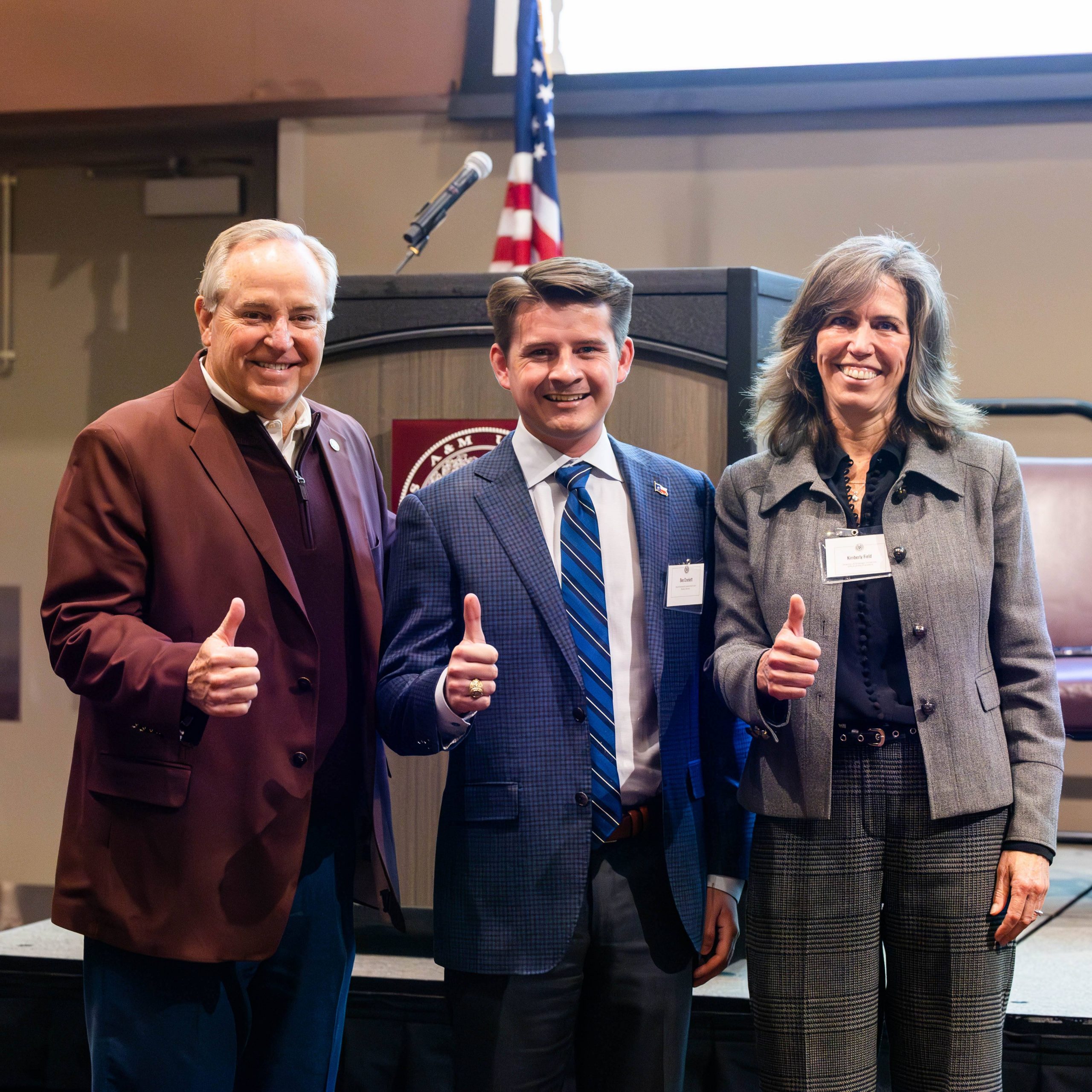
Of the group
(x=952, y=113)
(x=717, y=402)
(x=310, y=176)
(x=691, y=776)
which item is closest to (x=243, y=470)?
(x=691, y=776)

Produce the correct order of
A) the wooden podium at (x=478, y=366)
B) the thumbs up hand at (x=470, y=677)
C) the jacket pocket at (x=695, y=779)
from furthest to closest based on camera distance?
the wooden podium at (x=478, y=366)
the jacket pocket at (x=695, y=779)
the thumbs up hand at (x=470, y=677)

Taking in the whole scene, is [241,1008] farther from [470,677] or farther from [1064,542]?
[1064,542]

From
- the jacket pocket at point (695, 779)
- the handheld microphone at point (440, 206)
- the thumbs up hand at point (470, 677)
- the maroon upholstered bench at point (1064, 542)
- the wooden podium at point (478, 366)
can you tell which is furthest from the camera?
the maroon upholstered bench at point (1064, 542)

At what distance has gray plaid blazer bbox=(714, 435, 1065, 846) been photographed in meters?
1.57

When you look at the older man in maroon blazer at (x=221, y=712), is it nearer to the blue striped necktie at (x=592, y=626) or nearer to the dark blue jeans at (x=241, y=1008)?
the dark blue jeans at (x=241, y=1008)

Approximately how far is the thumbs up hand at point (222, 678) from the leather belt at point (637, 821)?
55 centimetres

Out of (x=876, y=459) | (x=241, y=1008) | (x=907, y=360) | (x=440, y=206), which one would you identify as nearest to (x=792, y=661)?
(x=876, y=459)

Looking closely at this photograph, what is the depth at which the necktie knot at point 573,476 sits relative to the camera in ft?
5.60

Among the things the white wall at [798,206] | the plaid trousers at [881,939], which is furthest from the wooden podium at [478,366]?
the white wall at [798,206]

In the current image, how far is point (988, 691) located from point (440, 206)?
1.86m

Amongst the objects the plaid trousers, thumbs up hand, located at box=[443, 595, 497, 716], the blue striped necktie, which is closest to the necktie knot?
the blue striped necktie

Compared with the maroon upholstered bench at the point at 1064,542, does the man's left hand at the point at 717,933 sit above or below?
below

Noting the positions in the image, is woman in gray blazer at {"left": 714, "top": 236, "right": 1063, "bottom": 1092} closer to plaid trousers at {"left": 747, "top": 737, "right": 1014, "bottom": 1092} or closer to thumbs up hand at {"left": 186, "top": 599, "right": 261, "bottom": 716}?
plaid trousers at {"left": 747, "top": 737, "right": 1014, "bottom": 1092}

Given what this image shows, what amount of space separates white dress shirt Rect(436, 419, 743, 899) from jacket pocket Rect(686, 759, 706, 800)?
0.06 metres
